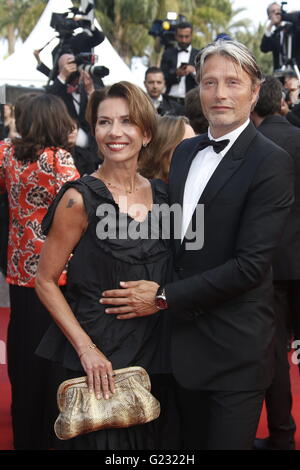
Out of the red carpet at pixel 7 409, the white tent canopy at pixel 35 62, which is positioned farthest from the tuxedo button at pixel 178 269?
the white tent canopy at pixel 35 62

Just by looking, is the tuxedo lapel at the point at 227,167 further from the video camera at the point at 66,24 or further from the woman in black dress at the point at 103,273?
the video camera at the point at 66,24

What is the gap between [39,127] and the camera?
3.86m

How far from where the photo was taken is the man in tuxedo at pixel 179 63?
8.63 meters

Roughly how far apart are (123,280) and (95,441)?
0.54m

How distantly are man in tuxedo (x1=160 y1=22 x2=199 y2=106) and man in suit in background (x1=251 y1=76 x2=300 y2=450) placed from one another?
462 centimetres

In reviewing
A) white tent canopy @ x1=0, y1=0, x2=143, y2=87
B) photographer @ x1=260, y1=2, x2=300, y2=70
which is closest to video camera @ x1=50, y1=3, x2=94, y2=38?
photographer @ x1=260, y1=2, x2=300, y2=70

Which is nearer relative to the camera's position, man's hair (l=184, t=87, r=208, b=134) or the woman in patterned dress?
the woman in patterned dress

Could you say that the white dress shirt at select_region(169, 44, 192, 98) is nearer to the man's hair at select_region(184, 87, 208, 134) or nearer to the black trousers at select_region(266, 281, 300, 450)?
the man's hair at select_region(184, 87, 208, 134)

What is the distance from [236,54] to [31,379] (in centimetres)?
225

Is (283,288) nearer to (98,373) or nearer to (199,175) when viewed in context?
(199,175)

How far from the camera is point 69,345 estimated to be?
2521 millimetres

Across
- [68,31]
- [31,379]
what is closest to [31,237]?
[31,379]

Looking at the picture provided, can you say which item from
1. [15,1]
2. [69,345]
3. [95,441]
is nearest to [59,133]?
[69,345]

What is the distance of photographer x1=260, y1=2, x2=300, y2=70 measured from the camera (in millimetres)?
9328
